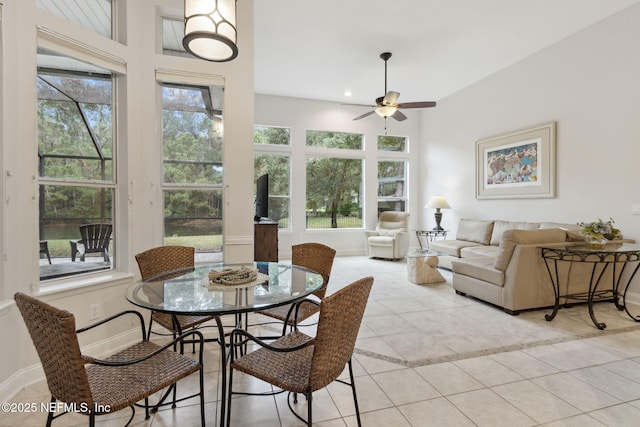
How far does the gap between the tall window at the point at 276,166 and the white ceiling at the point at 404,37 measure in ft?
3.36

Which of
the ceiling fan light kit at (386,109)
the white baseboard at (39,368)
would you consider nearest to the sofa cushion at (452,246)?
the ceiling fan light kit at (386,109)

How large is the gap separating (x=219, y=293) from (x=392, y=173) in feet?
21.2

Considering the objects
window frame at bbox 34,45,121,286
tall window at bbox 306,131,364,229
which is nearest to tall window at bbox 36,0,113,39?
window frame at bbox 34,45,121,286

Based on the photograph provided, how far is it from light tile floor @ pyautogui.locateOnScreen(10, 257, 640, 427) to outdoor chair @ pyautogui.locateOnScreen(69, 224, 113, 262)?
969 mm

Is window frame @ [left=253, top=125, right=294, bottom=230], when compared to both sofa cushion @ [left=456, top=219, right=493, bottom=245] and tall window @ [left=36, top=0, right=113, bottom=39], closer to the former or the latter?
sofa cushion @ [left=456, top=219, right=493, bottom=245]

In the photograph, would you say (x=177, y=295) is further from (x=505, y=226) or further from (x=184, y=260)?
(x=505, y=226)

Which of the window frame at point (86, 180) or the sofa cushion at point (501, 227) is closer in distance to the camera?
the window frame at point (86, 180)

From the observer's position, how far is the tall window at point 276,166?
21.7ft

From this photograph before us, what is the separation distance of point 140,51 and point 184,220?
1.50 metres

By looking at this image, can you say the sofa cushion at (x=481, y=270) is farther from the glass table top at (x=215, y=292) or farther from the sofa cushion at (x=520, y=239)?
the glass table top at (x=215, y=292)

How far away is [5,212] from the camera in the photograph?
6.46 ft

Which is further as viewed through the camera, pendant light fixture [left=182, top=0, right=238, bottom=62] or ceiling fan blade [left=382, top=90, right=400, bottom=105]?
ceiling fan blade [left=382, top=90, right=400, bottom=105]

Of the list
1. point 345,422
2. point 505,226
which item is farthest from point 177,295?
point 505,226

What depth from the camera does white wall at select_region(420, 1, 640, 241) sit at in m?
3.71
